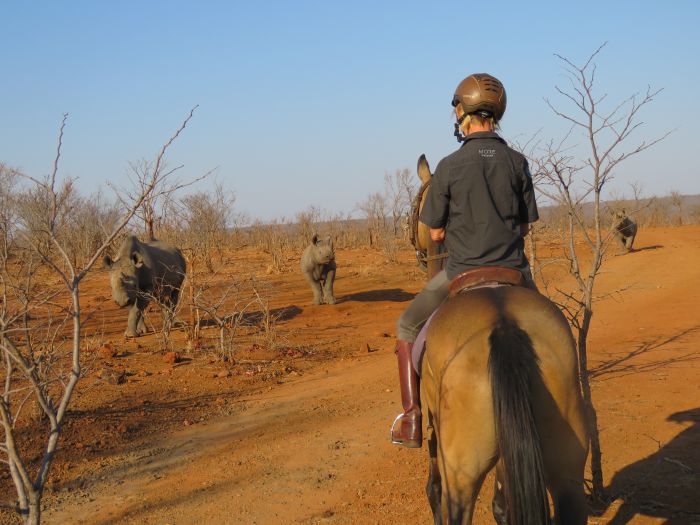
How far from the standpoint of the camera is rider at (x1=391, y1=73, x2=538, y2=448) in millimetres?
3461

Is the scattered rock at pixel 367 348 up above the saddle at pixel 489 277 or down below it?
below

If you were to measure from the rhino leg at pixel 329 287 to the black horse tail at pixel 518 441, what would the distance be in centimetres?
1443

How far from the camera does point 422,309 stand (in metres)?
4.07

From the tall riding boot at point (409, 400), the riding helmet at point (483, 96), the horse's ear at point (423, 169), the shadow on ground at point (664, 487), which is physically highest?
the riding helmet at point (483, 96)

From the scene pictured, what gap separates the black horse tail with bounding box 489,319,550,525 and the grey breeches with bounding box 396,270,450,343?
1.28 metres

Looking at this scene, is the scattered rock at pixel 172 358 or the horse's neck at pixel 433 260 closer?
the horse's neck at pixel 433 260

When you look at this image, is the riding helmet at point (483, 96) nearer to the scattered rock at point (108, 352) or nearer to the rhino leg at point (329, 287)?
the scattered rock at point (108, 352)

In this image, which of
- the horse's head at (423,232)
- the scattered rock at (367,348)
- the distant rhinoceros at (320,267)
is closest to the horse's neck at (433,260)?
the horse's head at (423,232)

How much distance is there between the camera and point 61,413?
3.76m

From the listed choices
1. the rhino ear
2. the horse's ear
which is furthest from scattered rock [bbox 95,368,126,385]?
the horse's ear

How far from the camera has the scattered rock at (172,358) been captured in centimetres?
1072

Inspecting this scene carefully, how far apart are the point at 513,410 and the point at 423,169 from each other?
2641 millimetres

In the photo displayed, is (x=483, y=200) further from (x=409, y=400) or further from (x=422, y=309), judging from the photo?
(x=409, y=400)

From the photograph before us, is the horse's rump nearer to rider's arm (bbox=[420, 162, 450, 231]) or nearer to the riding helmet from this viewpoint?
rider's arm (bbox=[420, 162, 450, 231])
